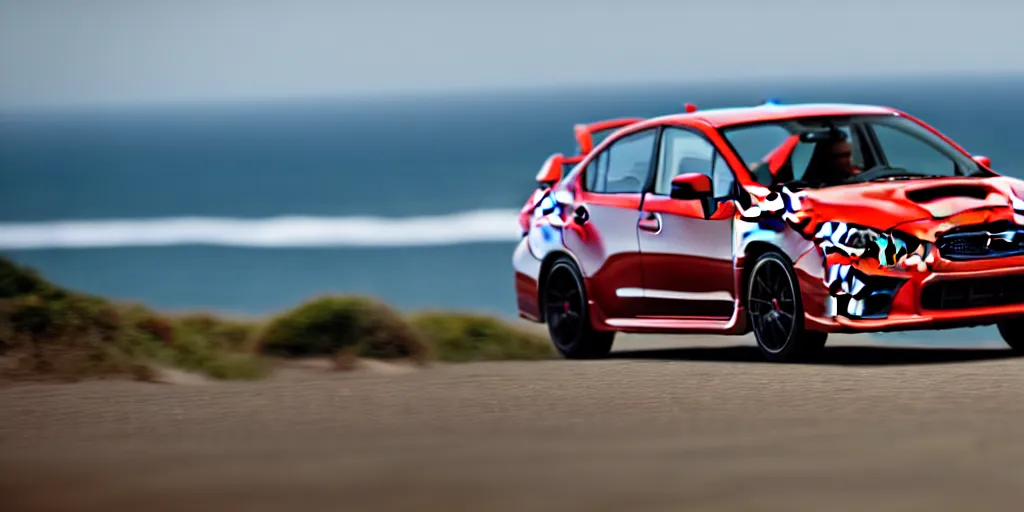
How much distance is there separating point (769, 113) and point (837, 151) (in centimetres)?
57

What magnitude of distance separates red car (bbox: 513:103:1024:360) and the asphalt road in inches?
12.9

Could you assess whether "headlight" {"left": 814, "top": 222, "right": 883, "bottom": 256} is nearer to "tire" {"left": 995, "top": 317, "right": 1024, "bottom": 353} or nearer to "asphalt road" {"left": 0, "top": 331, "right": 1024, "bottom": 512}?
"asphalt road" {"left": 0, "top": 331, "right": 1024, "bottom": 512}

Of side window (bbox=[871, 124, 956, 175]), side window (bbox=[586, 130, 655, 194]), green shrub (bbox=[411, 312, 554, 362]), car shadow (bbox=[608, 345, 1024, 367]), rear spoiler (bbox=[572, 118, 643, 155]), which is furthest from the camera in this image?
green shrub (bbox=[411, 312, 554, 362])

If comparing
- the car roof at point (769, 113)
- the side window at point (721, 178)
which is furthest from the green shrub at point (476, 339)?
the side window at point (721, 178)

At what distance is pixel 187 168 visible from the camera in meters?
123

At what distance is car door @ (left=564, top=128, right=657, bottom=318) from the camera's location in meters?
13.6

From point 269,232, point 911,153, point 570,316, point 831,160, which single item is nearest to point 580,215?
point 570,316

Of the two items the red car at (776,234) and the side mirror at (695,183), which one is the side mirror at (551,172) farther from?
the side mirror at (695,183)

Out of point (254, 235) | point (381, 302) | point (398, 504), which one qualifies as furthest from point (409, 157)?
point (398, 504)

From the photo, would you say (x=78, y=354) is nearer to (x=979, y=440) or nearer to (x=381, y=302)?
(x=381, y=302)

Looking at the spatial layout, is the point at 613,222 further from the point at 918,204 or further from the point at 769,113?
the point at 918,204

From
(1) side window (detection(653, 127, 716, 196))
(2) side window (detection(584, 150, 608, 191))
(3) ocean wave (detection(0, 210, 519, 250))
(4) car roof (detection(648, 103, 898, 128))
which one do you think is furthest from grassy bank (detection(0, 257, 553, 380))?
(3) ocean wave (detection(0, 210, 519, 250))

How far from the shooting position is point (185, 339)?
1463cm

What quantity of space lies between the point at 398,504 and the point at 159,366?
638 centimetres
